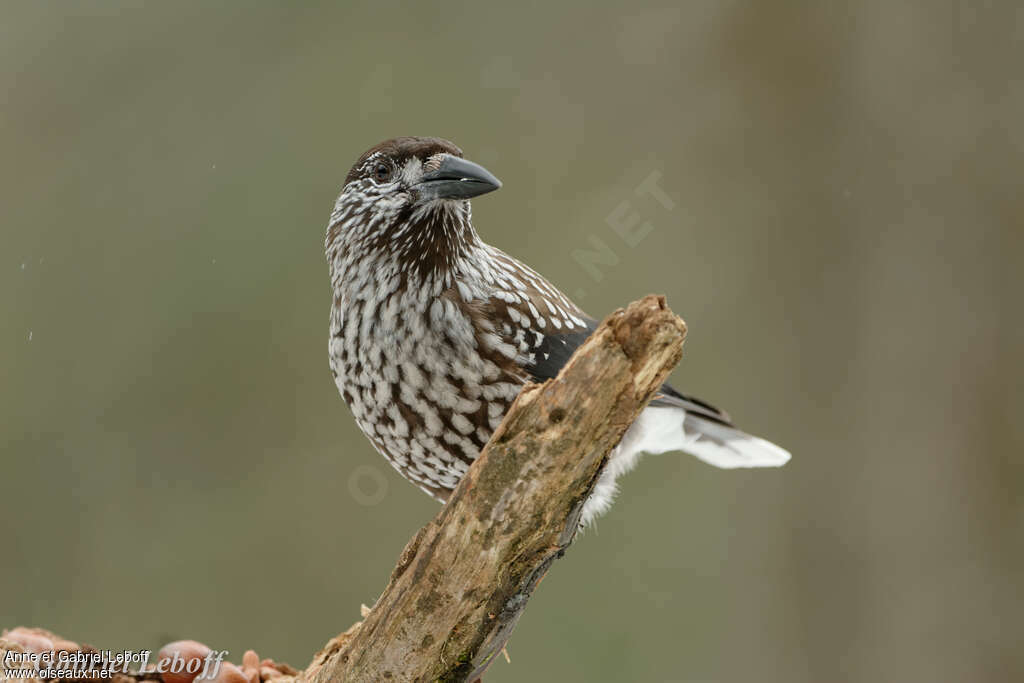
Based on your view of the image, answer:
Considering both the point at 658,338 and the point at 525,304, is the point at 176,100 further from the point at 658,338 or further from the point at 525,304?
the point at 658,338

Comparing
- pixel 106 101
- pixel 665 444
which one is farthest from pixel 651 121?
pixel 106 101

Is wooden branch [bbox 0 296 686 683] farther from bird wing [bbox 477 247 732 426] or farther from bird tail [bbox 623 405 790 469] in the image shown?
bird tail [bbox 623 405 790 469]

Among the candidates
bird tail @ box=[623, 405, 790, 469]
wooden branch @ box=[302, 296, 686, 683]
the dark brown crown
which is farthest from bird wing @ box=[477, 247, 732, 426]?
wooden branch @ box=[302, 296, 686, 683]

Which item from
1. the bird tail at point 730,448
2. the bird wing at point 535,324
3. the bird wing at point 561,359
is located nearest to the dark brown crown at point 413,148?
the bird wing at point 535,324

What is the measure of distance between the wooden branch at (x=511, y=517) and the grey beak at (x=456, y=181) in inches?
37.6

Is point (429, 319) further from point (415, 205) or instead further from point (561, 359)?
point (561, 359)

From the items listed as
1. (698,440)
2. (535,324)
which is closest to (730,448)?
(698,440)

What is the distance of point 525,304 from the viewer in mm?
3578

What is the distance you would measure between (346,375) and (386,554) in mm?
2876

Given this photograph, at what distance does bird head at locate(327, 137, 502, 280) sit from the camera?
3404mm

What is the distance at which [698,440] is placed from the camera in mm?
4625

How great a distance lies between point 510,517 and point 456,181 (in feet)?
4.05

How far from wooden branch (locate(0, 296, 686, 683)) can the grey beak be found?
3.06 feet
